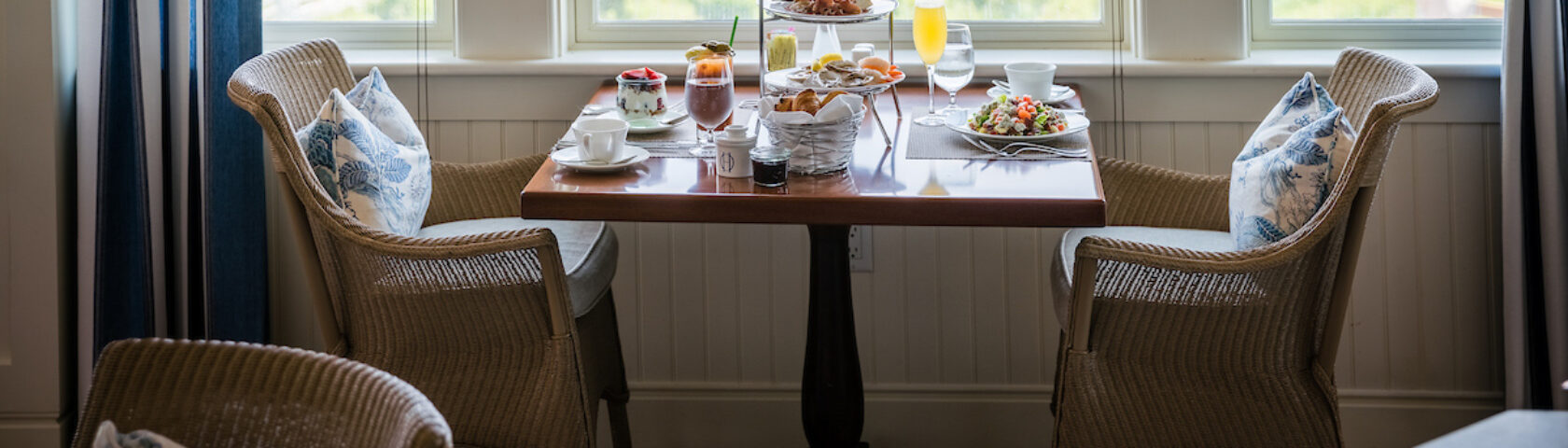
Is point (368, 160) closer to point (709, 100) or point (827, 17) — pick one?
point (709, 100)

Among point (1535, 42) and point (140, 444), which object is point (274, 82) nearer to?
point (140, 444)

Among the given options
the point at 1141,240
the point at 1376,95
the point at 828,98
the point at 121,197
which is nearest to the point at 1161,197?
the point at 1141,240

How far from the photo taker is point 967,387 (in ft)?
9.68

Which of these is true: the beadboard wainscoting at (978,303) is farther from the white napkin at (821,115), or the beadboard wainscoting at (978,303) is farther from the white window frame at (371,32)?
the white napkin at (821,115)

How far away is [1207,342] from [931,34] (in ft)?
2.22

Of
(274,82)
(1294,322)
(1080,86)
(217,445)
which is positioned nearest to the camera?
(217,445)

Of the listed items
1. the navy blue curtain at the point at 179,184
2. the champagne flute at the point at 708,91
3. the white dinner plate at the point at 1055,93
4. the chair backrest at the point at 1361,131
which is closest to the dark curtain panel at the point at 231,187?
the navy blue curtain at the point at 179,184

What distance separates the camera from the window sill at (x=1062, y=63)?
8.86 ft

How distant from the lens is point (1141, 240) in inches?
98.3

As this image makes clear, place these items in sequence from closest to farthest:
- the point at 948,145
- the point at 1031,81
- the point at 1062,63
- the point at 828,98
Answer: the point at 828,98 → the point at 948,145 → the point at 1031,81 → the point at 1062,63

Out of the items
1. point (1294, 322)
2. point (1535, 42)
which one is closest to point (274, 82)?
point (1294, 322)

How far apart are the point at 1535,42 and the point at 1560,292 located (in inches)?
16.7

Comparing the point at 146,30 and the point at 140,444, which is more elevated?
the point at 146,30

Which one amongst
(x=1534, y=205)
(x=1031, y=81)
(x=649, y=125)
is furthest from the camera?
(x=1534, y=205)
